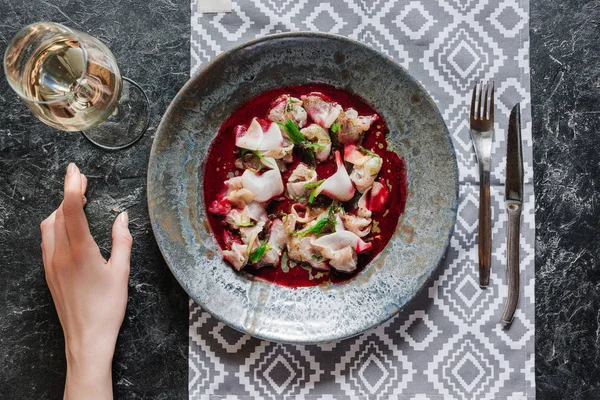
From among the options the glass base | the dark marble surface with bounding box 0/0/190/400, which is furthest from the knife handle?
the glass base

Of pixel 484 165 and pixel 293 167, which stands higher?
pixel 484 165

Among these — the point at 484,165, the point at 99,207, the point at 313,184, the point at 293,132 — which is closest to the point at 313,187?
the point at 313,184

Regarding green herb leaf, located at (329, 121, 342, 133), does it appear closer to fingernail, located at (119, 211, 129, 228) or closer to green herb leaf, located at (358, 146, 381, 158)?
green herb leaf, located at (358, 146, 381, 158)

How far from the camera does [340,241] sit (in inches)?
45.8

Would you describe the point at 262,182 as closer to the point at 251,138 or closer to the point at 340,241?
the point at 251,138

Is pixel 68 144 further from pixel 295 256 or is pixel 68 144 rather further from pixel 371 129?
pixel 371 129

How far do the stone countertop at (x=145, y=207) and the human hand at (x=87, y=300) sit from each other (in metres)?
0.04

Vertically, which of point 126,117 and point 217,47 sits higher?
point 217,47

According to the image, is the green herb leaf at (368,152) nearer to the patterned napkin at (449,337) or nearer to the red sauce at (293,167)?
the red sauce at (293,167)

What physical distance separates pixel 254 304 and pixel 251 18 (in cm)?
61

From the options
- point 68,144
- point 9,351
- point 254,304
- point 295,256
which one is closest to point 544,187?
point 295,256

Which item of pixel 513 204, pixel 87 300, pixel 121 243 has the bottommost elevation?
pixel 87 300

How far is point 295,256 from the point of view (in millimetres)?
1180

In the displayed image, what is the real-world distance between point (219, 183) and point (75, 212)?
0.94 ft
